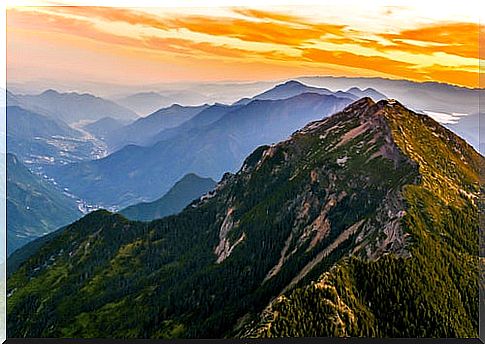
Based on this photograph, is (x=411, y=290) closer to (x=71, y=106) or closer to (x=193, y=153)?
(x=193, y=153)

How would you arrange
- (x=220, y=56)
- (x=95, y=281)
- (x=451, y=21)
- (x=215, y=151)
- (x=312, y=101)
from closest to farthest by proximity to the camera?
(x=451, y=21) < (x=220, y=56) < (x=312, y=101) < (x=215, y=151) < (x=95, y=281)

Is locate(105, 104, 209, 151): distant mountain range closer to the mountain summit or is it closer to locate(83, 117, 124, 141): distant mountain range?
locate(83, 117, 124, 141): distant mountain range

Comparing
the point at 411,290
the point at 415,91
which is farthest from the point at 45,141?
the point at 411,290

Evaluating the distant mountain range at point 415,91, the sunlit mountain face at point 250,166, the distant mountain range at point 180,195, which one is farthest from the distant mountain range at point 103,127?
the distant mountain range at point 415,91

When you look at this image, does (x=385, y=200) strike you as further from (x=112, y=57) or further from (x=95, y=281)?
(x=95, y=281)

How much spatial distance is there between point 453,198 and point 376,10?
7.60 meters

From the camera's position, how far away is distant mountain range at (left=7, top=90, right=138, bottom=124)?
66.4ft

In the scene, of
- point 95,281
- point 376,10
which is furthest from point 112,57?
point 95,281

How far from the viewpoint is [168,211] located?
23391mm

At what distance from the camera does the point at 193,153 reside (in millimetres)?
23656

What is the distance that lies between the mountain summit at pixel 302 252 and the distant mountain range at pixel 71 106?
4469 mm

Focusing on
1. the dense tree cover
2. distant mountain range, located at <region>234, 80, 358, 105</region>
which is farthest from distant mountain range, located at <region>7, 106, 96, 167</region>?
the dense tree cover

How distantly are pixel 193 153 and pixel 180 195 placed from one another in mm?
1726

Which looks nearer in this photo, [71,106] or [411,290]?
[411,290]
